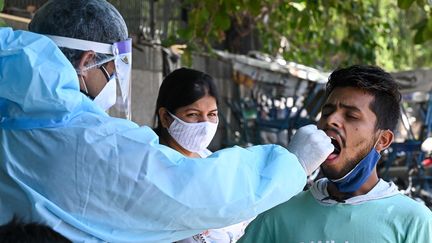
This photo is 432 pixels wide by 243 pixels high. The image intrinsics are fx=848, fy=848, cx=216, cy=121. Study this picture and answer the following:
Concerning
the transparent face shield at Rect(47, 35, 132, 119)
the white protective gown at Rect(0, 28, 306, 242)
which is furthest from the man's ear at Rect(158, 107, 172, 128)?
the white protective gown at Rect(0, 28, 306, 242)

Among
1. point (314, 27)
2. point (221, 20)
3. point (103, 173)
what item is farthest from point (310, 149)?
point (314, 27)

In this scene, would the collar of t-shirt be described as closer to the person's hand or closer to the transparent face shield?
the person's hand

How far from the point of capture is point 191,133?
4.01m

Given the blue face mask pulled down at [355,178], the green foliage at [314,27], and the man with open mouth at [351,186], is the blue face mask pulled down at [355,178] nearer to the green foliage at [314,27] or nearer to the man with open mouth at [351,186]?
the man with open mouth at [351,186]

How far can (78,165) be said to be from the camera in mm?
2240

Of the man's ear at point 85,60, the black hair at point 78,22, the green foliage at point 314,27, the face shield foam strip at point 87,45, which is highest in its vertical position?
the black hair at point 78,22

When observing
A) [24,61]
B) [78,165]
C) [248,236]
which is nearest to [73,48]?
[24,61]

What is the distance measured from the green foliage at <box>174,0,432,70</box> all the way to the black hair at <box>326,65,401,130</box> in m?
1.63

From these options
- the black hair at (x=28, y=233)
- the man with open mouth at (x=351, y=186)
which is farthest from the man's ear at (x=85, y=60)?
the man with open mouth at (x=351, y=186)

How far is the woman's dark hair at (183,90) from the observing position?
4.10 meters

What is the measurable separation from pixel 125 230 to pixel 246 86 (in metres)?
9.21

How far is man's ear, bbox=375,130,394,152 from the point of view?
3.02 meters

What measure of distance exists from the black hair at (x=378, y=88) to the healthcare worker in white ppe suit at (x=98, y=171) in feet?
2.36

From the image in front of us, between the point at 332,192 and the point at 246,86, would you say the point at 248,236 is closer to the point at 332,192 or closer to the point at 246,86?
the point at 332,192
